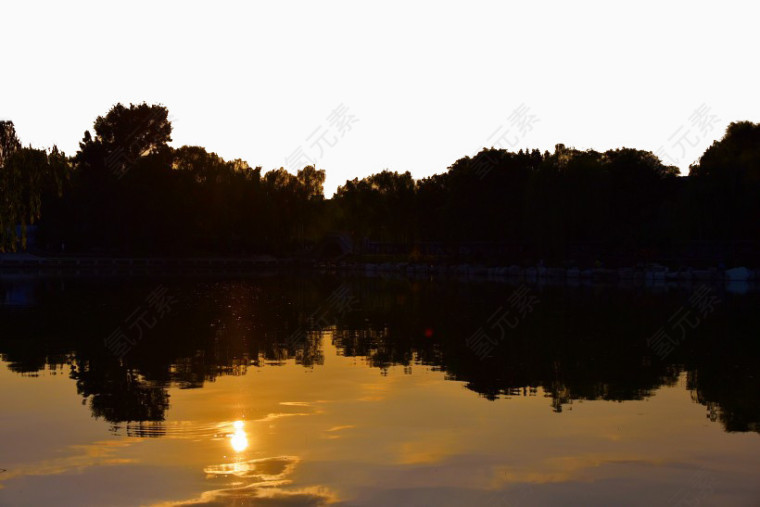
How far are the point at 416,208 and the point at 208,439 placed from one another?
4482 inches

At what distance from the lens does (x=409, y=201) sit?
132 m

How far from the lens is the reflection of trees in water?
56.5ft

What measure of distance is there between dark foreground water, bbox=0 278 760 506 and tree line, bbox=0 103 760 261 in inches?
1694

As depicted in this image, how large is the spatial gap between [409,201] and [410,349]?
108 metres

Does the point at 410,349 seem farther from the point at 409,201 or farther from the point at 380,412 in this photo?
the point at 409,201

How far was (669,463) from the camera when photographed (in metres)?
11.4

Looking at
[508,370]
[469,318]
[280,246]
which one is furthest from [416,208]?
[508,370]

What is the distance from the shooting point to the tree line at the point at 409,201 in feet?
230

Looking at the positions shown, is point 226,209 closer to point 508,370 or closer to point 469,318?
point 469,318
